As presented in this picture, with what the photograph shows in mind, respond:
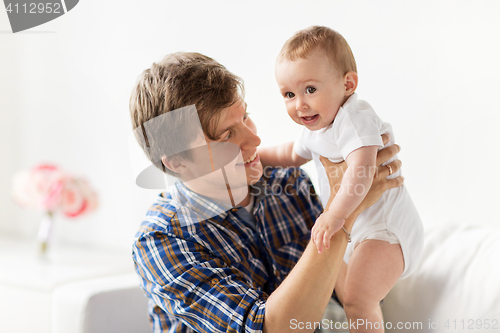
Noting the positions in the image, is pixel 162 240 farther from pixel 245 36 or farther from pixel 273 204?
pixel 245 36

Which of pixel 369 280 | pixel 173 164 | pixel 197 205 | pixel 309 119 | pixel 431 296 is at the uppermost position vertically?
pixel 309 119

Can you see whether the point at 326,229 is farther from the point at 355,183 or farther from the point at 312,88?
the point at 312,88

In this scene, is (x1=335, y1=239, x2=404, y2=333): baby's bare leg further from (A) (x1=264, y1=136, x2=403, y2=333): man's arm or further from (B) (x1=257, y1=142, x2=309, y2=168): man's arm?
(B) (x1=257, y1=142, x2=309, y2=168): man's arm

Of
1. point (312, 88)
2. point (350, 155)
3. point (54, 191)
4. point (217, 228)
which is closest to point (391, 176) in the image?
point (350, 155)

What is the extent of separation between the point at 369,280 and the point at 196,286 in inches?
15.5

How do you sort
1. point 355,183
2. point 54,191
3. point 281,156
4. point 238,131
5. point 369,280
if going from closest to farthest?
point 355,183
point 369,280
point 238,131
point 281,156
point 54,191

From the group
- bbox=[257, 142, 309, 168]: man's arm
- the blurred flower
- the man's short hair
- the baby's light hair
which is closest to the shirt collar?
the man's short hair

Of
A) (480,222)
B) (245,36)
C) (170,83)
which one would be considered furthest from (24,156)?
(480,222)

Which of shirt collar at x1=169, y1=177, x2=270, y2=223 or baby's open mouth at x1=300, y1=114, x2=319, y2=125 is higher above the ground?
baby's open mouth at x1=300, y1=114, x2=319, y2=125

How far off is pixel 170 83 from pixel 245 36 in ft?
1.90

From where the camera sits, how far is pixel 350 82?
0.94m

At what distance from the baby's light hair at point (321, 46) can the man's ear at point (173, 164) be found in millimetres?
399

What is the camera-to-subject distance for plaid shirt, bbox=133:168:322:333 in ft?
3.18

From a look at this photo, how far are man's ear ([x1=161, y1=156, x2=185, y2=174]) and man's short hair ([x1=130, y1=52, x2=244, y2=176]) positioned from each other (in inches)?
0.8
